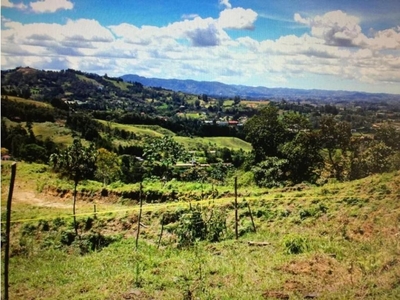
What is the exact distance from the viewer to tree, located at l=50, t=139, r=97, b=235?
7521 mm

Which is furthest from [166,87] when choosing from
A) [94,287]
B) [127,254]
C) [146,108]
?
[94,287]

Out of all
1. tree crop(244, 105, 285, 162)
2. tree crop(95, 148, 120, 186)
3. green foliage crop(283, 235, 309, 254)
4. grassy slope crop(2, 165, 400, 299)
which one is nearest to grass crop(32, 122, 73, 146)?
grassy slope crop(2, 165, 400, 299)

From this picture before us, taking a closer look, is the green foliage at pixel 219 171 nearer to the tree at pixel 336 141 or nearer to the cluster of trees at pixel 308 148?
the cluster of trees at pixel 308 148

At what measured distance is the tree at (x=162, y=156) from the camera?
27.8 ft

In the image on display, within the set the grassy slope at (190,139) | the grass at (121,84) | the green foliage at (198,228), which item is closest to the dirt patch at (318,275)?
the green foliage at (198,228)

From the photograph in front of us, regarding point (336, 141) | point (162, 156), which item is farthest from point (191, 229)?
point (336, 141)

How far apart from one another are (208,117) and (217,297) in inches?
257

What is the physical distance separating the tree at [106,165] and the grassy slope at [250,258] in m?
0.91

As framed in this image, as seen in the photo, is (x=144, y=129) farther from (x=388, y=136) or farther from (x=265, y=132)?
(x=388, y=136)

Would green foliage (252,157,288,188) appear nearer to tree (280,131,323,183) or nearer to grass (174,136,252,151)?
tree (280,131,323,183)

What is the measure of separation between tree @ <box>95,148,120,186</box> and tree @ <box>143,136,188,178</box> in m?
0.64

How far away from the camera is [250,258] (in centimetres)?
657

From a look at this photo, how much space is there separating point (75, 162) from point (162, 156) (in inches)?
67.2

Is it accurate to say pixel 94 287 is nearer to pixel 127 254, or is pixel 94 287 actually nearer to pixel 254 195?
pixel 127 254
